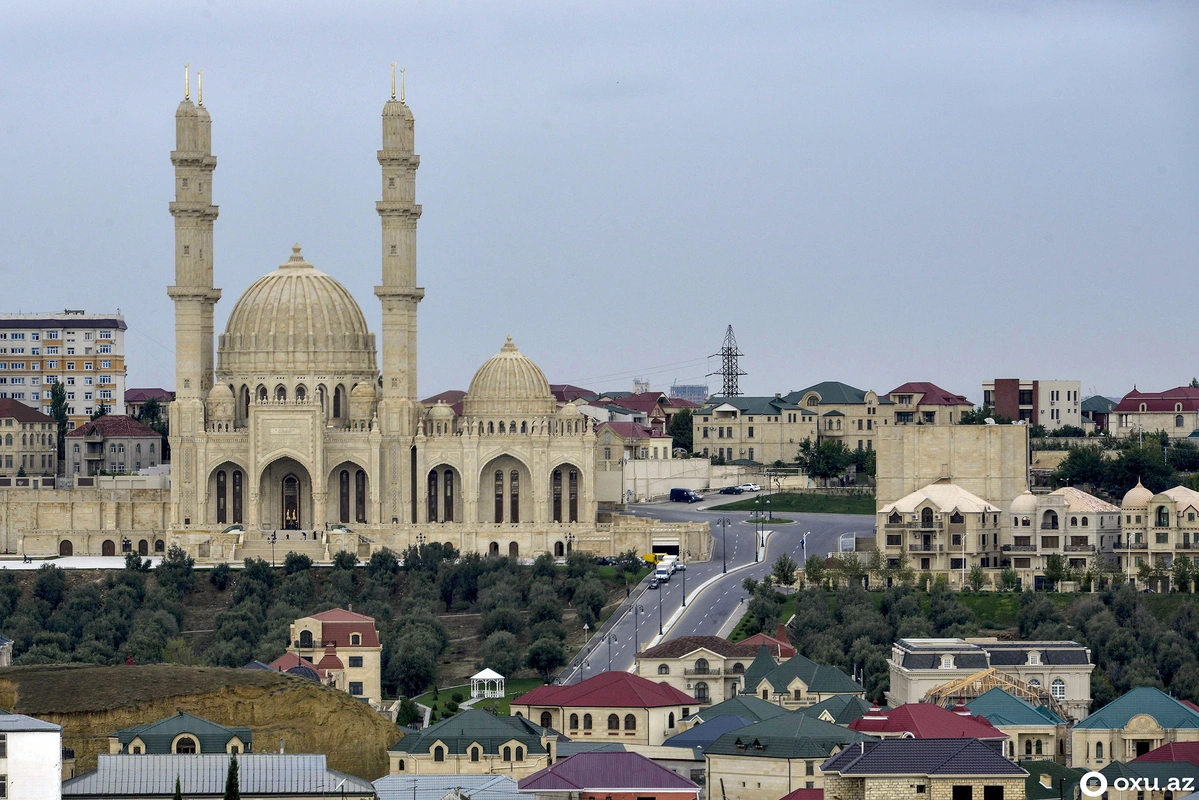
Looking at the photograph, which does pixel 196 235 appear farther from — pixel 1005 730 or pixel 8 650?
pixel 1005 730

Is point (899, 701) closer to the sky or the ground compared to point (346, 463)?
closer to the ground

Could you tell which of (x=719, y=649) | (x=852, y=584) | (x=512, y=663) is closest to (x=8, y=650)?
(x=512, y=663)

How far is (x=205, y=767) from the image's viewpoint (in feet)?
307

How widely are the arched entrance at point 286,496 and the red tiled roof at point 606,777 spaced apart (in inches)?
2855

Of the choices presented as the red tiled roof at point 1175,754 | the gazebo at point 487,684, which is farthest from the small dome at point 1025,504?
the red tiled roof at point 1175,754

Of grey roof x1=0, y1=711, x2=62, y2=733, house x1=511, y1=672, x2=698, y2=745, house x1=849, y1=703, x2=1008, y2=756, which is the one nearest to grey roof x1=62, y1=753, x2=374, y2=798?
grey roof x1=0, y1=711, x2=62, y2=733

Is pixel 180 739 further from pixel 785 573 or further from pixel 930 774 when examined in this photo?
pixel 785 573

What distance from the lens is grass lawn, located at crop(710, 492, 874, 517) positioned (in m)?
182

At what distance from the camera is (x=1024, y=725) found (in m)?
117

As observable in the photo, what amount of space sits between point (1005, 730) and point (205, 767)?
3402cm

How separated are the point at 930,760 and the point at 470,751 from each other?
929 inches

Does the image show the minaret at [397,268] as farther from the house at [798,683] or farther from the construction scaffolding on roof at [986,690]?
the construction scaffolding on roof at [986,690]

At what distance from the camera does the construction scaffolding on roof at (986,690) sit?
122 m

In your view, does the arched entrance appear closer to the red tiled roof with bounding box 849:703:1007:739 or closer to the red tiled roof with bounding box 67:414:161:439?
the red tiled roof with bounding box 67:414:161:439
